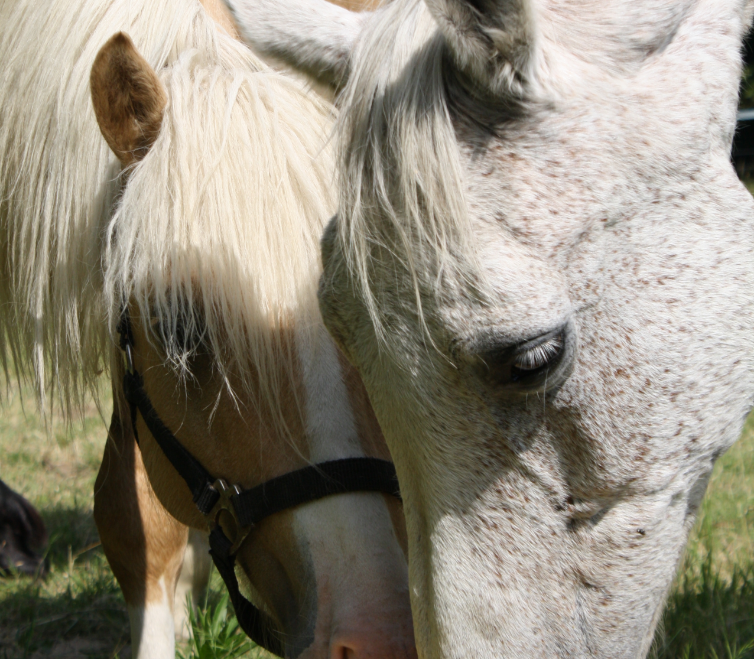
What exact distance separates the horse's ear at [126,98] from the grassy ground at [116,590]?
1061mm

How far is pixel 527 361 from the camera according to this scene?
1156mm

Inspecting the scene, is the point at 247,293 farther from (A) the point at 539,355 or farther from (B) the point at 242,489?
(A) the point at 539,355

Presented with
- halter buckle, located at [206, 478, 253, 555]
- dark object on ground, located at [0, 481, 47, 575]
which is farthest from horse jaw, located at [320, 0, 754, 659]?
dark object on ground, located at [0, 481, 47, 575]

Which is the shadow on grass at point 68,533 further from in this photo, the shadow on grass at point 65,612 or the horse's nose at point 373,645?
the horse's nose at point 373,645

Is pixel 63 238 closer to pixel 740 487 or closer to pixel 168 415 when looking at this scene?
pixel 168 415

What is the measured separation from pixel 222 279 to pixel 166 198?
0.22 meters

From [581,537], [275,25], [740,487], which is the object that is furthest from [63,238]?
[740,487]

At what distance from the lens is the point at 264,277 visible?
1.61 metres

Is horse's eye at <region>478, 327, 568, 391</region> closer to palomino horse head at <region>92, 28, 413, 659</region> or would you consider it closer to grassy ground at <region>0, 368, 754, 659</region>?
palomino horse head at <region>92, 28, 413, 659</region>

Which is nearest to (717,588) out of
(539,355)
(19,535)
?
(539,355)

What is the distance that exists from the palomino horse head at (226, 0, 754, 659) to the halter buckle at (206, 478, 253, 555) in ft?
1.56

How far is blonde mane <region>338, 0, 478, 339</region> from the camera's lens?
3.80 ft

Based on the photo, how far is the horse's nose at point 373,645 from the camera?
4.59ft

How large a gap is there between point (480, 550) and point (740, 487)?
3039 millimetres
